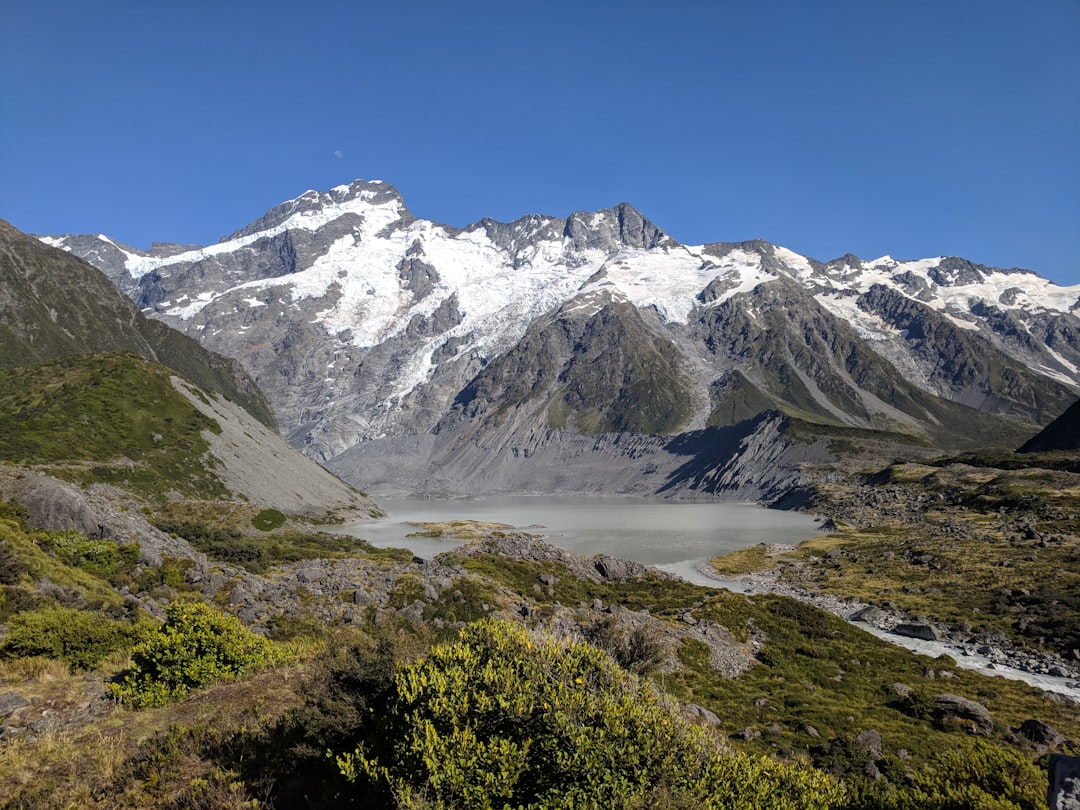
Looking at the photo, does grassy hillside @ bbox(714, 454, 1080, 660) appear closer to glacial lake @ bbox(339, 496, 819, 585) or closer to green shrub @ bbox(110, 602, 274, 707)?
glacial lake @ bbox(339, 496, 819, 585)

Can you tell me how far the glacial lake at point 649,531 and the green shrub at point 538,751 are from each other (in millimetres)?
68114

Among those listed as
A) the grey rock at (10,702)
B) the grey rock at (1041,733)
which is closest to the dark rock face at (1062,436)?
the grey rock at (1041,733)

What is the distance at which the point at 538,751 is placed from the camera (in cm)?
930

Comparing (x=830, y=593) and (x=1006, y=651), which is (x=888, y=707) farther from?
(x=830, y=593)

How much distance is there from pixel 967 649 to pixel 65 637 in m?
54.3

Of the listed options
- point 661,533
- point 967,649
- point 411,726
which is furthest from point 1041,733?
point 661,533

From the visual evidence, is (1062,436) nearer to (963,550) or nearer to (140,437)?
(963,550)

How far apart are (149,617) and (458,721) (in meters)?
21.2

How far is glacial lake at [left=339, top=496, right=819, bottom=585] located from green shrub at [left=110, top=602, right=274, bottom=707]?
65.5m

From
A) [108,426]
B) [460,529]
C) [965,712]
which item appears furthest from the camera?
[460,529]

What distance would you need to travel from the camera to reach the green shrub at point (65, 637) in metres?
17.3

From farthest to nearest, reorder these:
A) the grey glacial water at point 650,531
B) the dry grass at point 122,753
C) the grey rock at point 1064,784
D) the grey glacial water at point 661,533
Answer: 1. the grey glacial water at point 650,531
2. the grey glacial water at point 661,533
3. the dry grass at point 122,753
4. the grey rock at point 1064,784

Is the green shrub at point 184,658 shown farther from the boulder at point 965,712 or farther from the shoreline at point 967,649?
the shoreline at point 967,649

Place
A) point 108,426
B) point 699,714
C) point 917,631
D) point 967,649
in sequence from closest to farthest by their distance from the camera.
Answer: point 699,714
point 967,649
point 917,631
point 108,426
